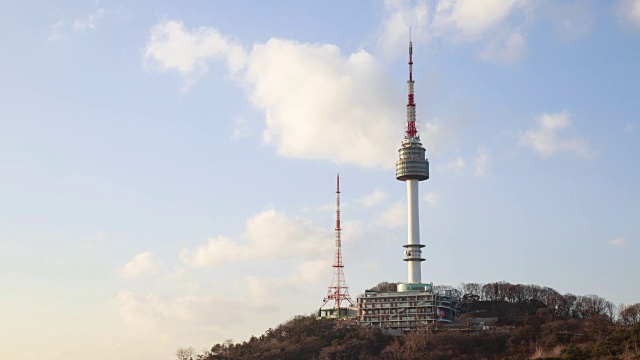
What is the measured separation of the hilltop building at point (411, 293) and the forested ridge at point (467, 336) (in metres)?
5.00

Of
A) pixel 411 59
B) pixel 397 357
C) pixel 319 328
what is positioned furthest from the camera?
pixel 411 59

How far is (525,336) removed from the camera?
399ft

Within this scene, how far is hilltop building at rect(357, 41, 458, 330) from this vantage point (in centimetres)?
14712

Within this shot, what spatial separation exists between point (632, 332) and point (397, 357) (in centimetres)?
3605

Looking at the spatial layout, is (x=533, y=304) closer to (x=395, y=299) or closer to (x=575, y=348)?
(x=395, y=299)

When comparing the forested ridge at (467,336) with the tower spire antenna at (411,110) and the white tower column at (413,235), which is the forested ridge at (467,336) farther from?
the tower spire antenna at (411,110)

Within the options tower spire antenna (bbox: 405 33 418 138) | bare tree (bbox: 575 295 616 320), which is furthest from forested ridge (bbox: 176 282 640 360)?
tower spire antenna (bbox: 405 33 418 138)

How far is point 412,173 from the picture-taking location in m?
162

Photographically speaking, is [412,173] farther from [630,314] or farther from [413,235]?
[630,314]

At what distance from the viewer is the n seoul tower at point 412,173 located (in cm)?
15762

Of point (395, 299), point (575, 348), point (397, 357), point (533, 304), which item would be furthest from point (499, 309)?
point (575, 348)

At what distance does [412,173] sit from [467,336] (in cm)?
4412

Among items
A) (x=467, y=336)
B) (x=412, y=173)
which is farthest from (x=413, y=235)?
(x=467, y=336)

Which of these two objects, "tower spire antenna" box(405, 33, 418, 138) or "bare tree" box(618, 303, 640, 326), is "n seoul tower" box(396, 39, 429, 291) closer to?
"tower spire antenna" box(405, 33, 418, 138)
